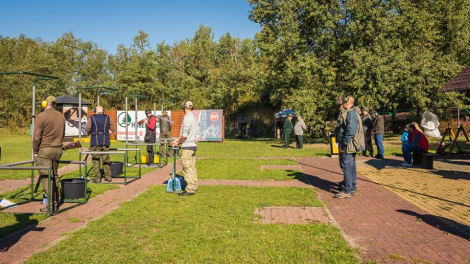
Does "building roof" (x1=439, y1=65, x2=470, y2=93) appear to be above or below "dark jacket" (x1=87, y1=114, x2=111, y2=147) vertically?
above

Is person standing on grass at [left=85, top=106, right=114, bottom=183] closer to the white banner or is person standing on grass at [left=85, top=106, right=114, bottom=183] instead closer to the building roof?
the building roof

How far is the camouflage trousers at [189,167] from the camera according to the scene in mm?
8523

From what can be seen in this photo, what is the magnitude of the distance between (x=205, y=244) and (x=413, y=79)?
23.2 m

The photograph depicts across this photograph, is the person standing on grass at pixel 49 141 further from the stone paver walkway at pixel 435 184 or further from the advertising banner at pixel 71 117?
the advertising banner at pixel 71 117

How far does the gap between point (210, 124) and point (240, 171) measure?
1876 centimetres

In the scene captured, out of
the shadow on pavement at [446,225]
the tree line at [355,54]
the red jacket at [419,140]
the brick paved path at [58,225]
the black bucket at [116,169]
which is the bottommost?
the brick paved path at [58,225]

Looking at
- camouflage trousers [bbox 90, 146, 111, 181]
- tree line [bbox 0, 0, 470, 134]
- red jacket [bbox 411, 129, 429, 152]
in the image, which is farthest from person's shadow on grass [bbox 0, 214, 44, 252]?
tree line [bbox 0, 0, 470, 134]

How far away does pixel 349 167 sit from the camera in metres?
8.41

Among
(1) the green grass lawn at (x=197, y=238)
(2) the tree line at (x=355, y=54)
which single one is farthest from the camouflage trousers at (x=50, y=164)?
(2) the tree line at (x=355, y=54)

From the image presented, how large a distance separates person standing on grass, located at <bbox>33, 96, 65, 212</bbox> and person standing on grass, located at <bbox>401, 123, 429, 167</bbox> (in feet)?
37.5

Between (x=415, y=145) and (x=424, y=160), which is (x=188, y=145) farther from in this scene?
(x=415, y=145)

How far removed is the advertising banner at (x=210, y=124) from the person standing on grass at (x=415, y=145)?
61.3 feet

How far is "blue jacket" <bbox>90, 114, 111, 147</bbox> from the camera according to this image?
34.9 feet

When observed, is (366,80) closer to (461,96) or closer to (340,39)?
(340,39)
